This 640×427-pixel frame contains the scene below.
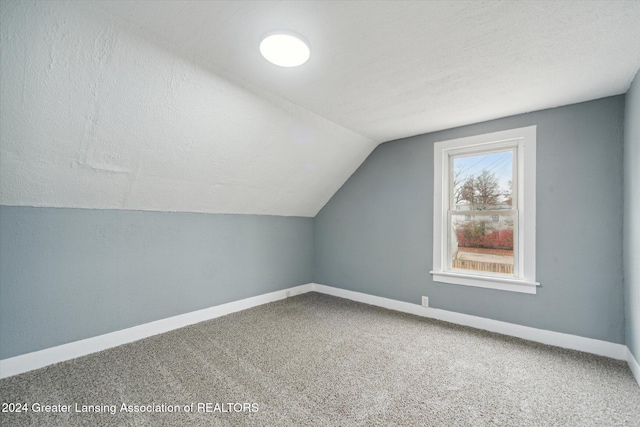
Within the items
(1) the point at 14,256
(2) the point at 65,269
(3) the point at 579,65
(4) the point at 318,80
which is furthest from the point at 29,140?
(3) the point at 579,65

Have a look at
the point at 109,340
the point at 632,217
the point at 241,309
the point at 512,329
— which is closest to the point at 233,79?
the point at 109,340

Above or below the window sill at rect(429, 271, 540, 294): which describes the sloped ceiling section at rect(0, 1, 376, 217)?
above

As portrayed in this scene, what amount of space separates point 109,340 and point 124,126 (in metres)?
1.89

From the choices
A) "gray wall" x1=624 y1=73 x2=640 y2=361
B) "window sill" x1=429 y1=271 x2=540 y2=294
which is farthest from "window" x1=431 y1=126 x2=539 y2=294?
"gray wall" x1=624 y1=73 x2=640 y2=361

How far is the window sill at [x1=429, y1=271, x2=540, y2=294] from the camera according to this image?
2.89 meters

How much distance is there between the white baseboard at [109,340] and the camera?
219cm

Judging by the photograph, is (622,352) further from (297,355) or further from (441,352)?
(297,355)

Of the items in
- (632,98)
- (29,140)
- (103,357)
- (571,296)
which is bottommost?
(103,357)

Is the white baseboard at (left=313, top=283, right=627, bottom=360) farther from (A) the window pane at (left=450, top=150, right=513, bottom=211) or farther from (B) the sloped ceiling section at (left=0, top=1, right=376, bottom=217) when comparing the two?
(B) the sloped ceiling section at (left=0, top=1, right=376, bottom=217)

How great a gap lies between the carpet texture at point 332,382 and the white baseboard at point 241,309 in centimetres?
9

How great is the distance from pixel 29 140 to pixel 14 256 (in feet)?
3.08

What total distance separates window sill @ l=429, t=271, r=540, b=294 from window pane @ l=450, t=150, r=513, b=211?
762mm

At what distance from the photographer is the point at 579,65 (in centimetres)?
206

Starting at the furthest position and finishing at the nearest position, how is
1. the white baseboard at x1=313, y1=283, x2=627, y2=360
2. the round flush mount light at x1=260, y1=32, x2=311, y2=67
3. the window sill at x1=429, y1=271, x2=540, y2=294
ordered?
the window sill at x1=429, y1=271, x2=540, y2=294
the white baseboard at x1=313, y1=283, x2=627, y2=360
the round flush mount light at x1=260, y1=32, x2=311, y2=67
